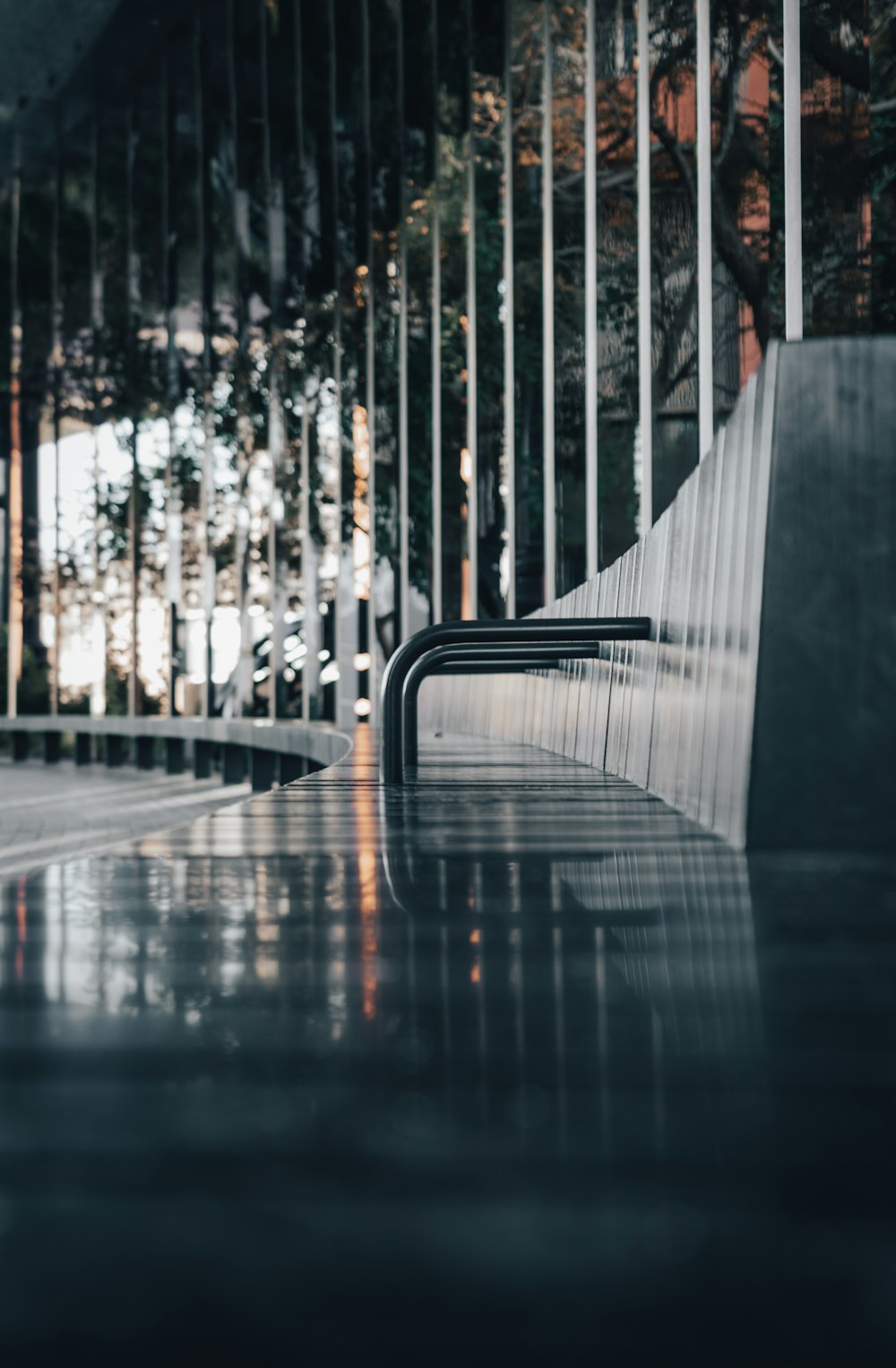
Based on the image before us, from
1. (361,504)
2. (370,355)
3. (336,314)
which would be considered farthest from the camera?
(336,314)

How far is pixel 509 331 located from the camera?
28.8 ft

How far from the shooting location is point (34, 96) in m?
18.2

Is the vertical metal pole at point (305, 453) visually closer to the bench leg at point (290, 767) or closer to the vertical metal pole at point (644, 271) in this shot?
the bench leg at point (290, 767)

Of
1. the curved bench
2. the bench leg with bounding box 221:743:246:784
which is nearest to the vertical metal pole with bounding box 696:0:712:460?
the curved bench

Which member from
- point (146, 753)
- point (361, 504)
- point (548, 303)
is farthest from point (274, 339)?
point (548, 303)

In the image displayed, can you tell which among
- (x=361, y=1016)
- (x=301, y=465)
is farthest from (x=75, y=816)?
(x=361, y=1016)

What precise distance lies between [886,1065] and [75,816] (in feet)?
32.7

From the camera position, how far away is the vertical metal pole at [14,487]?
19000 millimetres

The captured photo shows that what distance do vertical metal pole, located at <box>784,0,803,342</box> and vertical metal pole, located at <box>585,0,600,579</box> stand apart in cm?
266

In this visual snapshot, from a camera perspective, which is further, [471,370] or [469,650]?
[471,370]

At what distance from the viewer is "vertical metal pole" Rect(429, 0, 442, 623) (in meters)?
A: 10.8

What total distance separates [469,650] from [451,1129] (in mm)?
2635

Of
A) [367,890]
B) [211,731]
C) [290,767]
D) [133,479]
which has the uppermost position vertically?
[133,479]

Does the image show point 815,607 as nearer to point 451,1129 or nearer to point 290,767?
point 451,1129
